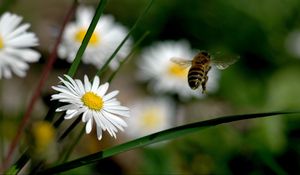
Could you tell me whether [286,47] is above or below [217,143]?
above

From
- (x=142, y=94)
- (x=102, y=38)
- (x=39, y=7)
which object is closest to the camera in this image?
(x=102, y=38)

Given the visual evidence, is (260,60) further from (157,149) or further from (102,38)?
(102,38)

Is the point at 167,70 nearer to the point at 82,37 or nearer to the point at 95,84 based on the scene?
the point at 82,37

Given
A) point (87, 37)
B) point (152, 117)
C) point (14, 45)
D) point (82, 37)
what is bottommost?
point (87, 37)

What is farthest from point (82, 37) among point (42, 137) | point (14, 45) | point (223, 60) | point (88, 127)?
point (42, 137)

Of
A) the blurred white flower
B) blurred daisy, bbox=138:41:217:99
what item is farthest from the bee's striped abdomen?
the blurred white flower

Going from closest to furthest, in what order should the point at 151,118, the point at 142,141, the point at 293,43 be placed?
the point at 142,141 → the point at 151,118 → the point at 293,43

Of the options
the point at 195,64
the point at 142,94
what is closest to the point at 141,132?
the point at 142,94
